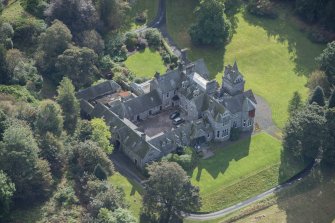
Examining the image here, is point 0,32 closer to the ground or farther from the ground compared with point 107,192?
farther from the ground

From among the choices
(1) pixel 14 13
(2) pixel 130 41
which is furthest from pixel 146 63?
(1) pixel 14 13

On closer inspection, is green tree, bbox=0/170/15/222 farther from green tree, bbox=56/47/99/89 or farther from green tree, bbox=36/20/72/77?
green tree, bbox=36/20/72/77

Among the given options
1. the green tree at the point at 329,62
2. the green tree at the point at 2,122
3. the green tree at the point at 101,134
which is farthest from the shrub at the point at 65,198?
the green tree at the point at 329,62

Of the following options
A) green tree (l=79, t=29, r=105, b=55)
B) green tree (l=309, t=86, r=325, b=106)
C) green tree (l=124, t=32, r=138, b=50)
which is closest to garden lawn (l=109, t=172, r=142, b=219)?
green tree (l=79, t=29, r=105, b=55)

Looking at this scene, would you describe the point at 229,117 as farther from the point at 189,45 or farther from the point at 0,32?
the point at 0,32

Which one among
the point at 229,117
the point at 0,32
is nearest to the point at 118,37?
the point at 0,32

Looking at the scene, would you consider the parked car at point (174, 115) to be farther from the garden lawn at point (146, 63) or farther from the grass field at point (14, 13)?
the grass field at point (14, 13)
